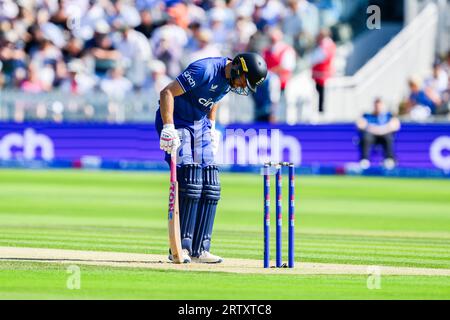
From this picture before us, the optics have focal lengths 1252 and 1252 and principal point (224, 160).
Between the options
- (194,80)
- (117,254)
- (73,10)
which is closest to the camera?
(194,80)

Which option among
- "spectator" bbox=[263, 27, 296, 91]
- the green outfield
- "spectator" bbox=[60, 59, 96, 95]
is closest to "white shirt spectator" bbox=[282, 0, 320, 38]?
"spectator" bbox=[263, 27, 296, 91]

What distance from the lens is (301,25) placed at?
27.7 meters

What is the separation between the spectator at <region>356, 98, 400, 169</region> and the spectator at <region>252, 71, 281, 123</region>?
182cm

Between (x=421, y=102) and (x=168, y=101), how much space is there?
52.2 ft

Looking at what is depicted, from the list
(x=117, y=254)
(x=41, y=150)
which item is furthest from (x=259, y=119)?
(x=117, y=254)

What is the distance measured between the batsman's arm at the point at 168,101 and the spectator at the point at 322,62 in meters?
16.0

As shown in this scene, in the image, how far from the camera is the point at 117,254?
12.1 metres

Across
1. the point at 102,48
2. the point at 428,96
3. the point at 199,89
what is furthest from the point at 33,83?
the point at 199,89

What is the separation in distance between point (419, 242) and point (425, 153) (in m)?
11.2

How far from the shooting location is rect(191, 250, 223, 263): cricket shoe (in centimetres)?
1144

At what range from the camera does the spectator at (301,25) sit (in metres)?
27.7

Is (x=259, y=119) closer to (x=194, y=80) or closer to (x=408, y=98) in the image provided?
(x=408, y=98)

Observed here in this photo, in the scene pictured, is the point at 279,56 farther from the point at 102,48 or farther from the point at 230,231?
the point at 230,231

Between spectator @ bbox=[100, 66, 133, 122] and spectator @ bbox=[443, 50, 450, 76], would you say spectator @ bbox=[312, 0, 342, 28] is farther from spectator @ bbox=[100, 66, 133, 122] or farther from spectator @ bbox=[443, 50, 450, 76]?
spectator @ bbox=[100, 66, 133, 122]
